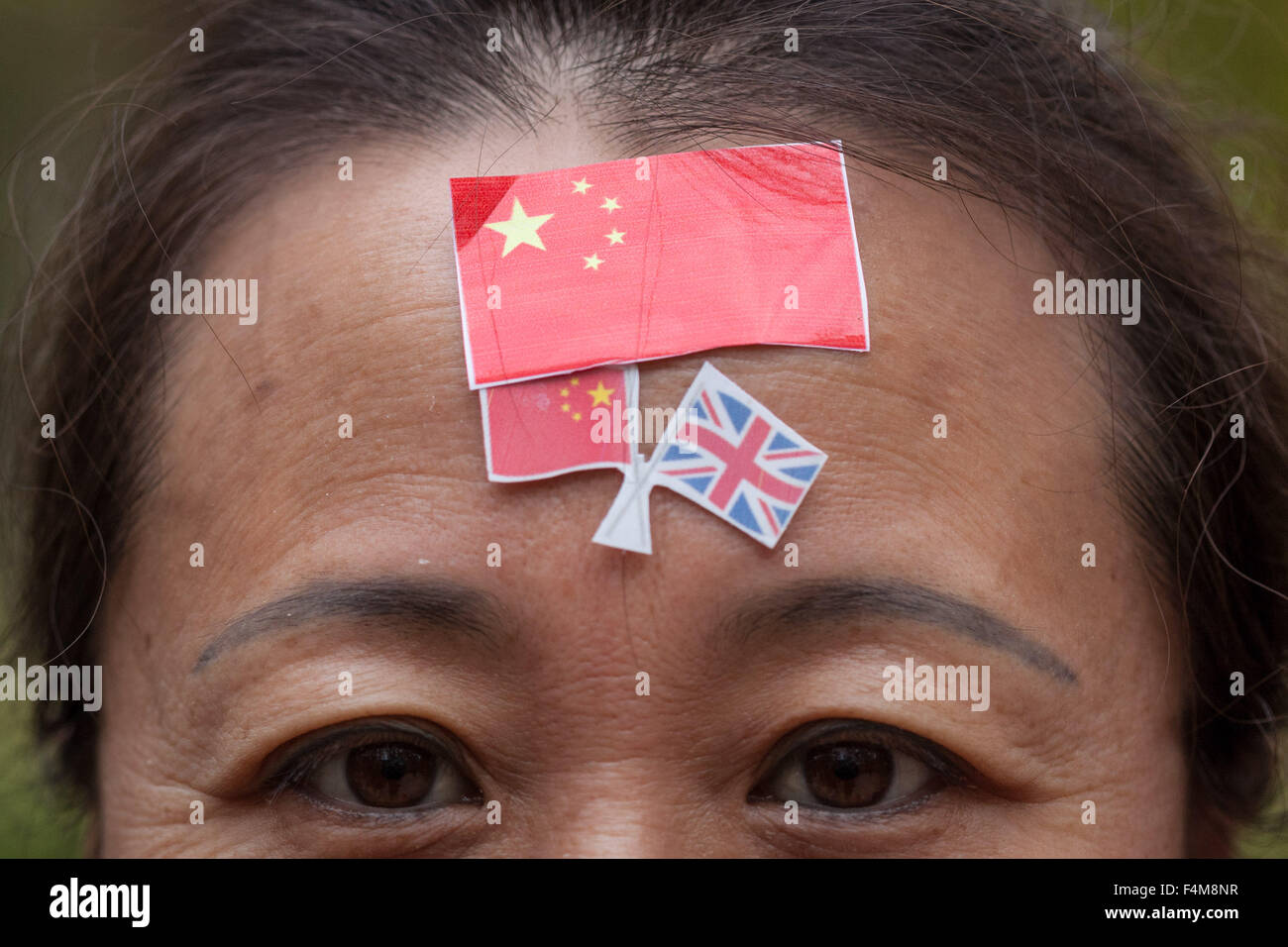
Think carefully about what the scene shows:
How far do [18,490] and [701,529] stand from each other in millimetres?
1789

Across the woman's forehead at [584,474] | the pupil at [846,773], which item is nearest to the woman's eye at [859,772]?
the pupil at [846,773]

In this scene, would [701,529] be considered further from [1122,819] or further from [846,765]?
[1122,819]

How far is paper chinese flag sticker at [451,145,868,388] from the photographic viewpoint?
1.63 m

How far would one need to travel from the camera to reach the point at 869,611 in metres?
1.59

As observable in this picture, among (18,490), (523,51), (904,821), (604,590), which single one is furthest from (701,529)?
(18,490)

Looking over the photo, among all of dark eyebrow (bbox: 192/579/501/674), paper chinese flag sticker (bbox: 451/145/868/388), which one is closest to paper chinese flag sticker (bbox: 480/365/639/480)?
paper chinese flag sticker (bbox: 451/145/868/388)

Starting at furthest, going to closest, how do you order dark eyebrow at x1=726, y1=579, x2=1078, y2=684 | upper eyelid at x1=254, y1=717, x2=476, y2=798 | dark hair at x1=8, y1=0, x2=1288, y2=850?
dark hair at x1=8, y1=0, x2=1288, y2=850
upper eyelid at x1=254, y1=717, x2=476, y2=798
dark eyebrow at x1=726, y1=579, x2=1078, y2=684

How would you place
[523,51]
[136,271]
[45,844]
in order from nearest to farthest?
[523,51]
[136,271]
[45,844]

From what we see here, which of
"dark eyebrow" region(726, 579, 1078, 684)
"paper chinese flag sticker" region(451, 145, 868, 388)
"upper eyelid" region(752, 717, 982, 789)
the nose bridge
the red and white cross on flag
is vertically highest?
"paper chinese flag sticker" region(451, 145, 868, 388)

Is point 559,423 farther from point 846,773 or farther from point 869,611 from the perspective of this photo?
point 846,773

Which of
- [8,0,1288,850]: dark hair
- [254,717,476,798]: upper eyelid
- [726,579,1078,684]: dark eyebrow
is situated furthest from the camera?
[8,0,1288,850]: dark hair

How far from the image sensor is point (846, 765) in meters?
1.70

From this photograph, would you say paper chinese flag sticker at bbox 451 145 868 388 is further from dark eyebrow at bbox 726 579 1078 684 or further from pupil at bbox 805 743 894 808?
pupil at bbox 805 743 894 808

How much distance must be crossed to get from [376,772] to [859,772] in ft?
2.62
